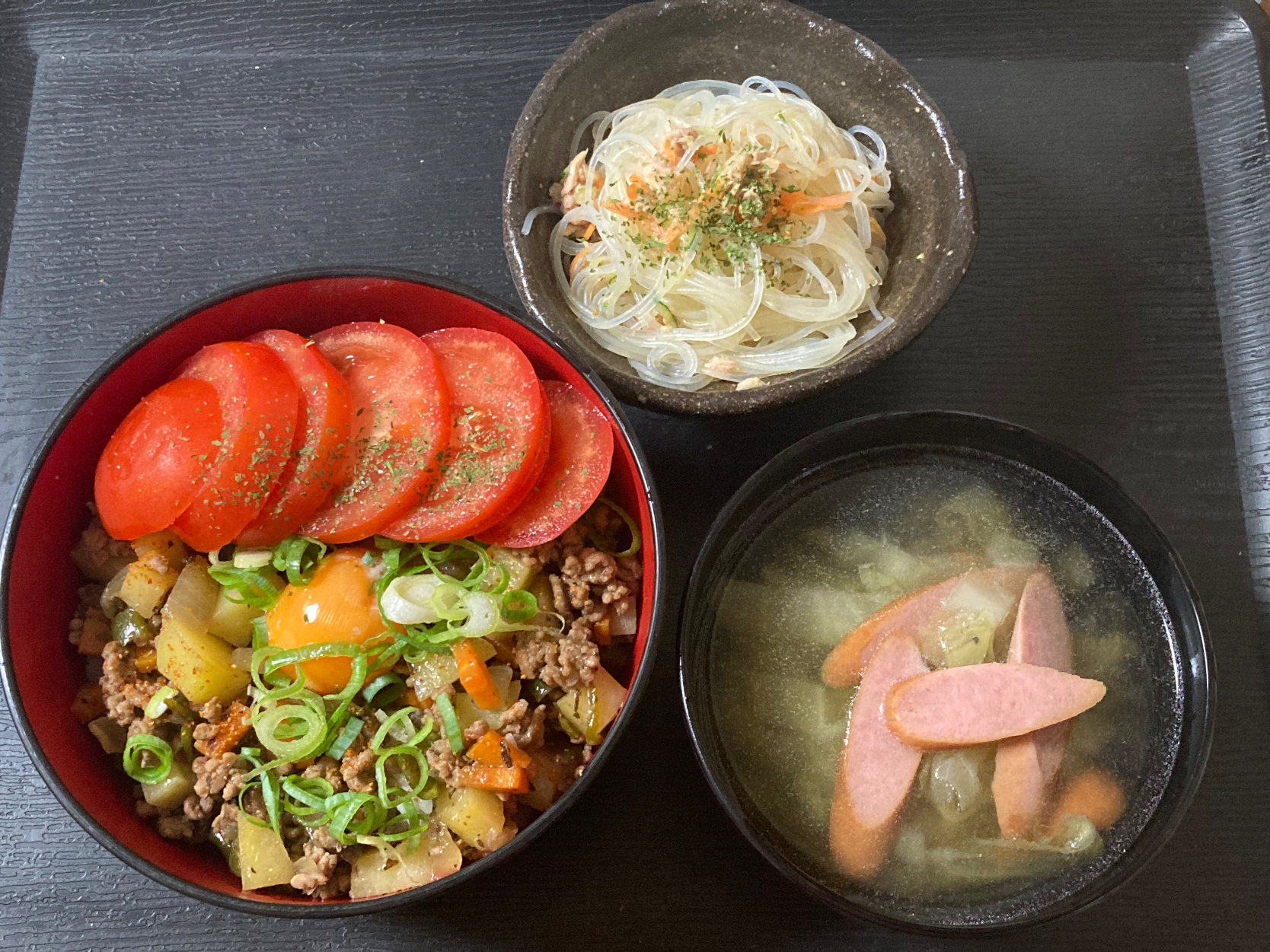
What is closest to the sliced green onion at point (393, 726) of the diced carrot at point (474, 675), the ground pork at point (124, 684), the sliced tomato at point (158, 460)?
the diced carrot at point (474, 675)

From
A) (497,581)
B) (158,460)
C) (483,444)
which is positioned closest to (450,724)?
(497,581)

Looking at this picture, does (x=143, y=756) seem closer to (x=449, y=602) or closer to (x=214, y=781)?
(x=214, y=781)

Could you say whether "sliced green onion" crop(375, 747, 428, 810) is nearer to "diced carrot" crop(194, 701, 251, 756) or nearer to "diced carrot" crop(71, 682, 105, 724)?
"diced carrot" crop(194, 701, 251, 756)

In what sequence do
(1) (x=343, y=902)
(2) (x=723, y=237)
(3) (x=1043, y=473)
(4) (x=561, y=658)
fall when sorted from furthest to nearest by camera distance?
(2) (x=723, y=237) → (3) (x=1043, y=473) → (4) (x=561, y=658) → (1) (x=343, y=902)

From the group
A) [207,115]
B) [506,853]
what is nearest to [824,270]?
[506,853]

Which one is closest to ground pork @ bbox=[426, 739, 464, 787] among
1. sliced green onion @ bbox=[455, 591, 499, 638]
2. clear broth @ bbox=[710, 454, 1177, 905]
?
sliced green onion @ bbox=[455, 591, 499, 638]

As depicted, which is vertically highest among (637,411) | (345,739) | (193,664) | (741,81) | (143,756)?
(741,81)

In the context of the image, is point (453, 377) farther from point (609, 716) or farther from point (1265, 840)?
point (1265, 840)
